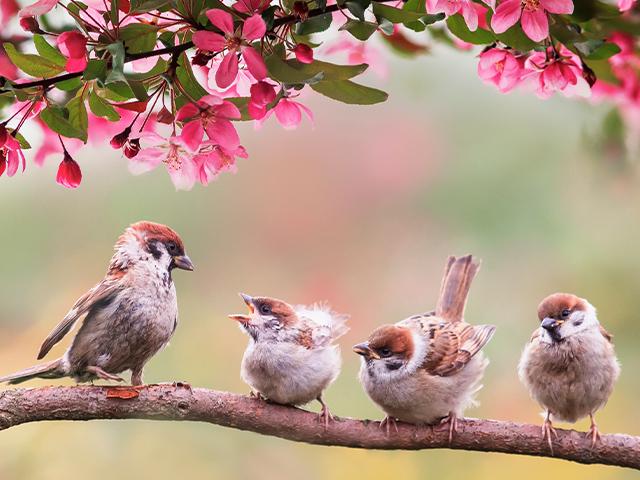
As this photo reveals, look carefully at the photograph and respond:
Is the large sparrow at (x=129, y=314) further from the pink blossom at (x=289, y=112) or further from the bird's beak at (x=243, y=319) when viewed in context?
the pink blossom at (x=289, y=112)

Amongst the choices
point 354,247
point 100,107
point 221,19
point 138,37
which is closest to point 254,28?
point 221,19

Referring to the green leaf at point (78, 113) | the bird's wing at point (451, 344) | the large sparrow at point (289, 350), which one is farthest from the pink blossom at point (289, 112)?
the bird's wing at point (451, 344)

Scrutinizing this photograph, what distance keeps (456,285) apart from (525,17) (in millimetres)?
1120

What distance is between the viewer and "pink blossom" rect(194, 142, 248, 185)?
122cm

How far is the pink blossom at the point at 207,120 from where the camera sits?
3.78 ft

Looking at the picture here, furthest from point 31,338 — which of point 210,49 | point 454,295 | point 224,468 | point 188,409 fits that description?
point 210,49

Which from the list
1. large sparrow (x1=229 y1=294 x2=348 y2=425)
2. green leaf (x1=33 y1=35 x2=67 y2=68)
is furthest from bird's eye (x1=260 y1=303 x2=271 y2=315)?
green leaf (x1=33 y1=35 x2=67 y2=68)

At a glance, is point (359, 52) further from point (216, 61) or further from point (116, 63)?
point (116, 63)

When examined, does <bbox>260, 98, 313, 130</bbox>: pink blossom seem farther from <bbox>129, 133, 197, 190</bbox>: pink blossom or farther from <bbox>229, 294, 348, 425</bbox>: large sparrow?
<bbox>229, 294, 348, 425</bbox>: large sparrow

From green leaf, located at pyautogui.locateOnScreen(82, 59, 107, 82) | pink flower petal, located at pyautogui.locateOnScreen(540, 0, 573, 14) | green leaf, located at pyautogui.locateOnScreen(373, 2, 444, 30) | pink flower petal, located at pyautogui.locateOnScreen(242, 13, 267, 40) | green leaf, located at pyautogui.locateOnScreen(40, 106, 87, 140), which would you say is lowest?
green leaf, located at pyautogui.locateOnScreen(40, 106, 87, 140)

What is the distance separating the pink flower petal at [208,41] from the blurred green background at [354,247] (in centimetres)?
182

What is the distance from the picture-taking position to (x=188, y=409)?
1559 millimetres

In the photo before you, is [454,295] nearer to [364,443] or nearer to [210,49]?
[364,443]

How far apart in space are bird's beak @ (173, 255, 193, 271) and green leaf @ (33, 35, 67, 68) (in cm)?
55
